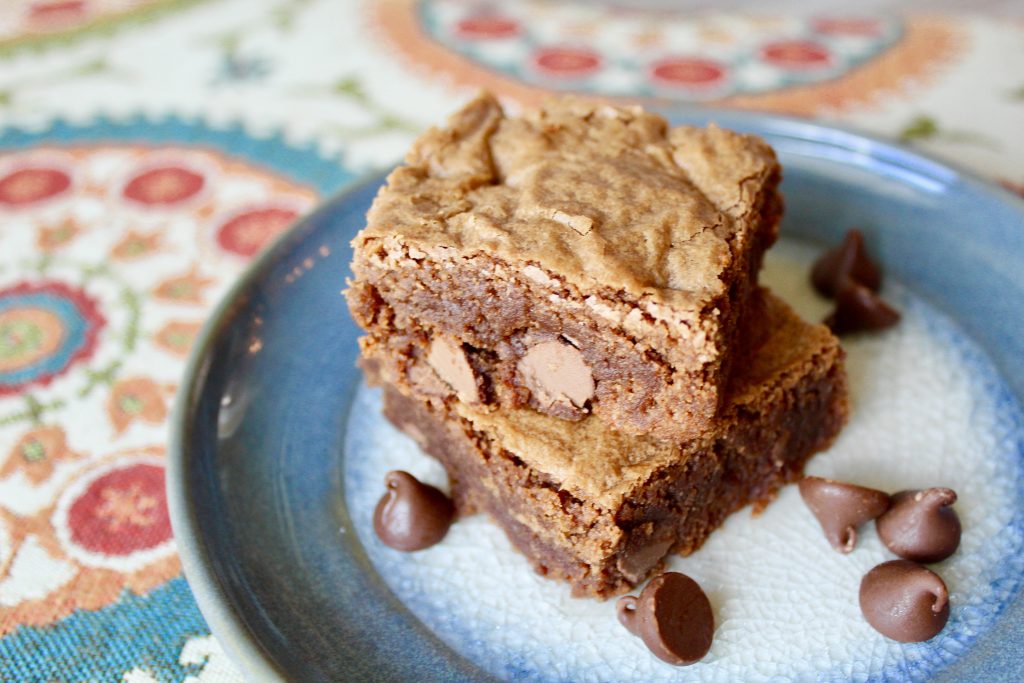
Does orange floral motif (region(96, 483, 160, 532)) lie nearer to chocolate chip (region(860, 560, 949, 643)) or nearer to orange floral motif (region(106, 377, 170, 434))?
orange floral motif (region(106, 377, 170, 434))

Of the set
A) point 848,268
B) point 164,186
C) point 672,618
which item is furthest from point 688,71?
point 672,618

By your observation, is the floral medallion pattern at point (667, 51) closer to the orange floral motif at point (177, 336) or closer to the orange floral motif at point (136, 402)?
the orange floral motif at point (177, 336)

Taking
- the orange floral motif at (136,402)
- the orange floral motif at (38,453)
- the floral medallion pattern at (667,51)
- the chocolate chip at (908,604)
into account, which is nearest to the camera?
the chocolate chip at (908,604)

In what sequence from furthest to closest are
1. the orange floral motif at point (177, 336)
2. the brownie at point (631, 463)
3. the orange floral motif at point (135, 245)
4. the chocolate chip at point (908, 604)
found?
the orange floral motif at point (135, 245) < the orange floral motif at point (177, 336) < the brownie at point (631, 463) < the chocolate chip at point (908, 604)

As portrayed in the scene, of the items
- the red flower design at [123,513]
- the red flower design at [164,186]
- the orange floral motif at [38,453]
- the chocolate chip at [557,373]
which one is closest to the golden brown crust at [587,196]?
the chocolate chip at [557,373]

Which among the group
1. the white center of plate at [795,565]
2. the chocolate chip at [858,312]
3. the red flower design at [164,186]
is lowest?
the white center of plate at [795,565]

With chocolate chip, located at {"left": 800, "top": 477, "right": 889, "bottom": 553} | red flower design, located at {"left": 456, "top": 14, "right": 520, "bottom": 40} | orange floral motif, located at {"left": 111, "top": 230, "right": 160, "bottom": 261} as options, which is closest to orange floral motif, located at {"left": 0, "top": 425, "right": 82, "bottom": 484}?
orange floral motif, located at {"left": 111, "top": 230, "right": 160, "bottom": 261}

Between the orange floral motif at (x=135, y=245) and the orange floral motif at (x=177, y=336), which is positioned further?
A: the orange floral motif at (x=135, y=245)

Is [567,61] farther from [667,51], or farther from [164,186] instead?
[164,186]
